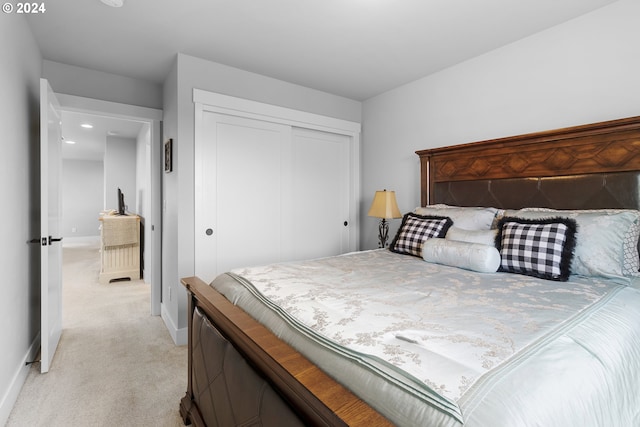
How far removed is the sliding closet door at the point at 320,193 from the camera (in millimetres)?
3531

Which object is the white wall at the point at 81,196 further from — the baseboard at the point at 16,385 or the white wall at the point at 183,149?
the baseboard at the point at 16,385

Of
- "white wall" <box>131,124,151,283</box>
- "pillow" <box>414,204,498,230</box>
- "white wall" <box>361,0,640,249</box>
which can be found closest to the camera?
"white wall" <box>361,0,640,249</box>

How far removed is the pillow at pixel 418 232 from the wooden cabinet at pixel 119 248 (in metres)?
4.15

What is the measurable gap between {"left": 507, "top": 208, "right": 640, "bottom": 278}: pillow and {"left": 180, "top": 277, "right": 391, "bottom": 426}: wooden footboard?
1.70 metres

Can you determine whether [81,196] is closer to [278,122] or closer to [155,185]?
[155,185]

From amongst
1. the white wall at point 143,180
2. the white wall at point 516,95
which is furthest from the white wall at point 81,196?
the white wall at point 516,95

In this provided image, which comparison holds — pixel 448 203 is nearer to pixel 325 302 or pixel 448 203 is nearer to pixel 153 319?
pixel 325 302

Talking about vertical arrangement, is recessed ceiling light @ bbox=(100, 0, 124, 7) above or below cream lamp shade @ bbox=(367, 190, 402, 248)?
above

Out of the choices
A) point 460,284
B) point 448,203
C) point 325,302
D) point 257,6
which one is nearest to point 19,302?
point 325,302

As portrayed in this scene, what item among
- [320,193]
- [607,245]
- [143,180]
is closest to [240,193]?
[320,193]

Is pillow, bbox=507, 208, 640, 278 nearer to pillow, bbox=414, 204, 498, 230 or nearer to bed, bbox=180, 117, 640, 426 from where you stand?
bed, bbox=180, 117, 640, 426

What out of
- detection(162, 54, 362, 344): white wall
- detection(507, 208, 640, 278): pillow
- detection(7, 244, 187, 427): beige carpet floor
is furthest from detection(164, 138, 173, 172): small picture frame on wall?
detection(507, 208, 640, 278): pillow

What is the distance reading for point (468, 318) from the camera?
42.6 inches

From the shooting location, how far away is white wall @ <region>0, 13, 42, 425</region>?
1.74 m
